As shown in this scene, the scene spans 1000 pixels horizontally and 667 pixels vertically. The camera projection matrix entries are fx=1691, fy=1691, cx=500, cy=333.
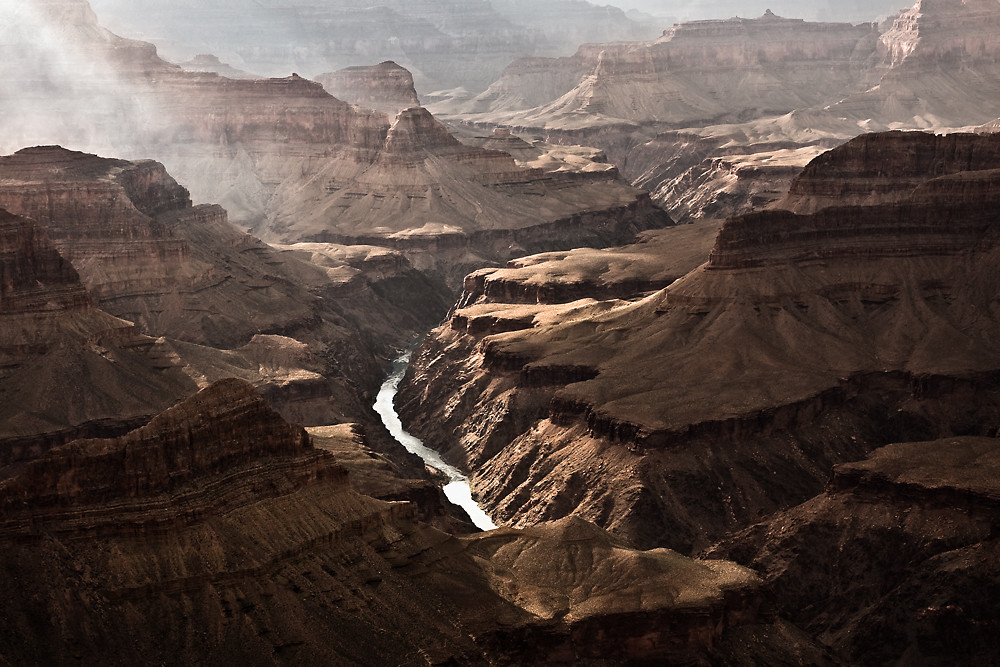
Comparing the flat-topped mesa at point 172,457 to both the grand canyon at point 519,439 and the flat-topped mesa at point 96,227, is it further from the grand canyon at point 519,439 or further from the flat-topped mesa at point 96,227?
the flat-topped mesa at point 96,227

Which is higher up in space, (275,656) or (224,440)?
(224,440)

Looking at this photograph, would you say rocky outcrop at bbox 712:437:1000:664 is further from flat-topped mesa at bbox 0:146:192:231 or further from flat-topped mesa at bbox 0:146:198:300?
flat-topped mesa at bbox 0:146:192:231

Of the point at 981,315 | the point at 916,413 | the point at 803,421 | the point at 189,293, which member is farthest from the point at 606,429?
the point at 189,293

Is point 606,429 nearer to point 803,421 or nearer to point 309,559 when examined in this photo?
point 803,421

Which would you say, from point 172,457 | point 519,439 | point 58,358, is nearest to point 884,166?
point 519,439

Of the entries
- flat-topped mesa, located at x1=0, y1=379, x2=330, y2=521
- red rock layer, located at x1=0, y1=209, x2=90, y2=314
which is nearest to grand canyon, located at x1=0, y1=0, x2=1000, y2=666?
flat-topped mesa, located at x1=0, y1=379, x2=330, y2=521

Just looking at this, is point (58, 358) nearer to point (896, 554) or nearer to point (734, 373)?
point (734, 373)

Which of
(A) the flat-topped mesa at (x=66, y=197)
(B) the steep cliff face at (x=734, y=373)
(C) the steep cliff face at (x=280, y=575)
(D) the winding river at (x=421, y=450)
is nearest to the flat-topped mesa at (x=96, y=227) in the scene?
(A) the flat-topped mesa at (x=66, y=197)
